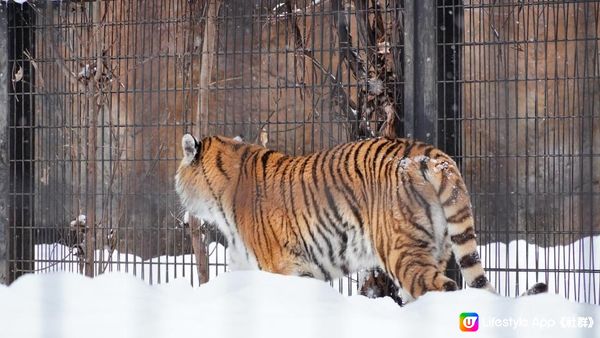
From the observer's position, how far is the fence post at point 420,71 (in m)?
5.32

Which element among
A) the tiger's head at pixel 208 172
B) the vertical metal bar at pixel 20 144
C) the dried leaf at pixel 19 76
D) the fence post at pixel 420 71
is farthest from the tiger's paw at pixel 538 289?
the dried leaf at pixel 19 76

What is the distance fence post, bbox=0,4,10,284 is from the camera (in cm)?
624

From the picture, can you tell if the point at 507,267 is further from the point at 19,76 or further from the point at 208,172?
the point at 19,76

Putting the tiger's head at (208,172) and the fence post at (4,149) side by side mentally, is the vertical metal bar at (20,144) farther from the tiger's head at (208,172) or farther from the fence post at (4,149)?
the tiger's head at (208,172)

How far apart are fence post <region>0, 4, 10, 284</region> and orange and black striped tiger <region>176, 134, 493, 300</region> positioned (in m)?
1.18

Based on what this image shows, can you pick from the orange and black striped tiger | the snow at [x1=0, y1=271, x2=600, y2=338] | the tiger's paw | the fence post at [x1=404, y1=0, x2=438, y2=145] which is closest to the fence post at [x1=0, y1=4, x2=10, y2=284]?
the orange and black striped tiger

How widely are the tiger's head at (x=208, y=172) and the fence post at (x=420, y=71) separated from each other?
110 centimetres

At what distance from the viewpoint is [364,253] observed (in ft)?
16.1

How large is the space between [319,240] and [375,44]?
1.37 m

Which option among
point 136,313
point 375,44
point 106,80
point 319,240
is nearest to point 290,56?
point 106,80

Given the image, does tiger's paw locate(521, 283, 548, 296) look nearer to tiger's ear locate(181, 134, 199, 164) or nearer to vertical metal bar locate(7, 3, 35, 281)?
tiger's ear locate(181, 134, 199, 164)

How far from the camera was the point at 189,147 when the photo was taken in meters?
5.87

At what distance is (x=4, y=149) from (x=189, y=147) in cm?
133

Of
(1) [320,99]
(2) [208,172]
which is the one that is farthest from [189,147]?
(1) [320,99]
